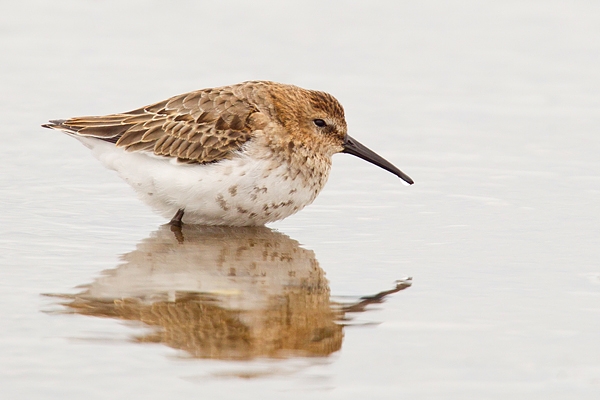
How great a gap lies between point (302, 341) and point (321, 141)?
136 inches

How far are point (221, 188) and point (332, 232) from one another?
1.04m

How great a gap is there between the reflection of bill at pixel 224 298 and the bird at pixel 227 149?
1.18 ft

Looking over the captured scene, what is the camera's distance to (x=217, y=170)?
29.7 feet

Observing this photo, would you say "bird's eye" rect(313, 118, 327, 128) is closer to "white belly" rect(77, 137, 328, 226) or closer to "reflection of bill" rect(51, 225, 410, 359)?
"white belly" rect(77, 137, 328, 226)

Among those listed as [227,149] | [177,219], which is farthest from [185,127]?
[177,219]

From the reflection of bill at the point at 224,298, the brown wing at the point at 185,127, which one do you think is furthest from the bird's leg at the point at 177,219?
the brown wing at the point at 185,127

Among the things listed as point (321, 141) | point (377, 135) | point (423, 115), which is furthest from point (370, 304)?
point (423, 115)

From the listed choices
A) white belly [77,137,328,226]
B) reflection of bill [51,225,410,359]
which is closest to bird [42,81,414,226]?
white belly [77,137,328,226]

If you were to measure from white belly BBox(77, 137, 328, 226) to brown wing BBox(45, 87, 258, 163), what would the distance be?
0.32ft

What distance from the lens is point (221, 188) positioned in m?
9.01

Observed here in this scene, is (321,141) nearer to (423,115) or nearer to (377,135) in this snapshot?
(377,135)

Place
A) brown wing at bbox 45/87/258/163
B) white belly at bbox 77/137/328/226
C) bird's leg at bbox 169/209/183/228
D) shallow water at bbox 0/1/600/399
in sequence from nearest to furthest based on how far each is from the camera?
shallow water at bbox 0/1/600/399
white belly at bbox 77/137/328/226
brown wing at bbox 45/87/258/163
bird's leg at bbox 169/209/183/228

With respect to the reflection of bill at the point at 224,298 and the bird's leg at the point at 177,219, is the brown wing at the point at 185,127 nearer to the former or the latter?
the bird's leg at the point at 177,219

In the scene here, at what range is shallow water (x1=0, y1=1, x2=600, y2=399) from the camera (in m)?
6.01
